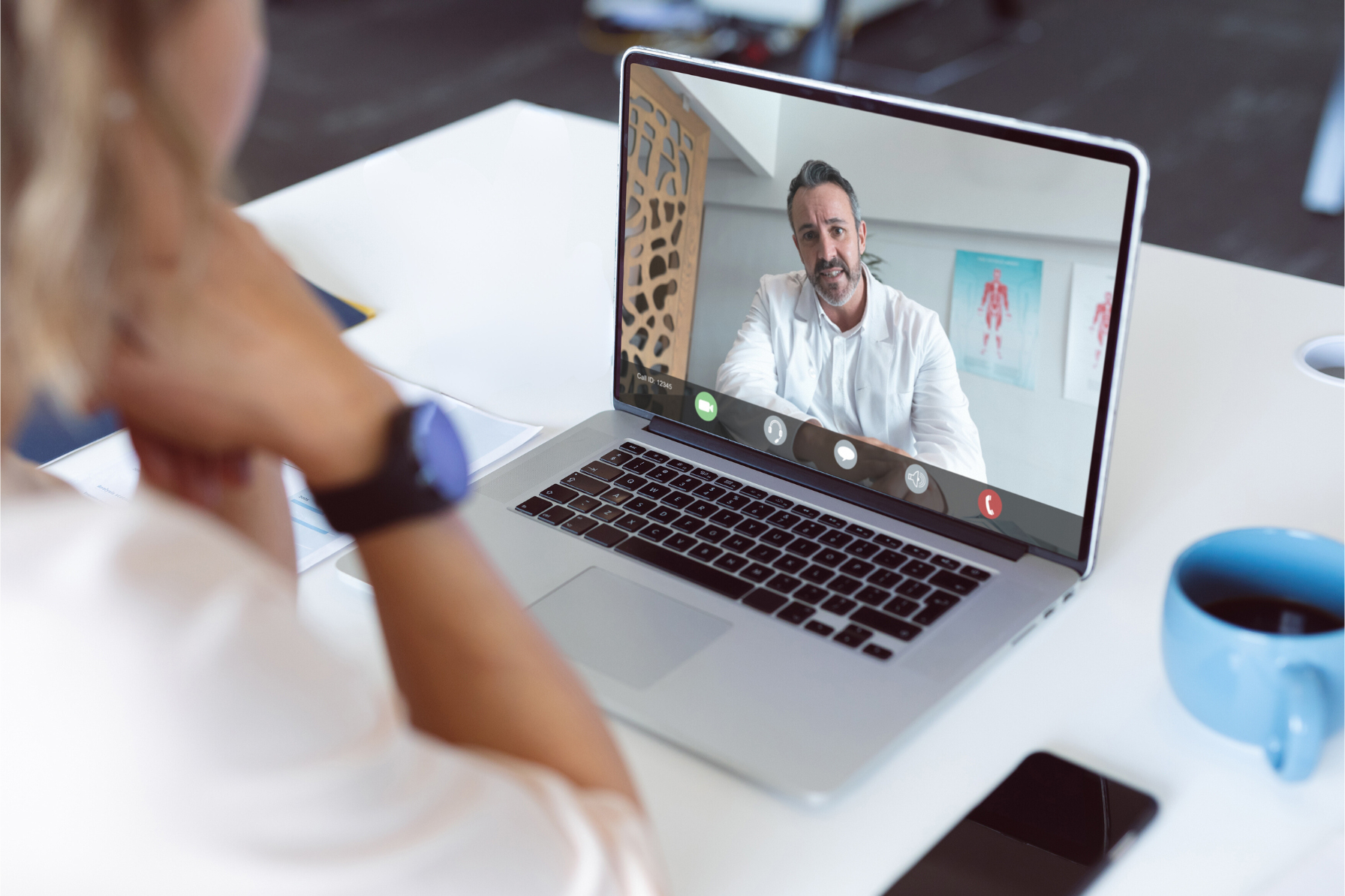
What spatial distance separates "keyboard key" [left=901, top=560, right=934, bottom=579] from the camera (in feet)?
2.43

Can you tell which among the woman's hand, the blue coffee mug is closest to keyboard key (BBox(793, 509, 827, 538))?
the blue coffee mug

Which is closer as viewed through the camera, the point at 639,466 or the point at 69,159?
the point at 69,159

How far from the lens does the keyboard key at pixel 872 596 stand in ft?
2.35

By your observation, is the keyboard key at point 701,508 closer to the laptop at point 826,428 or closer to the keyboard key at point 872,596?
the laptop at point 826,428

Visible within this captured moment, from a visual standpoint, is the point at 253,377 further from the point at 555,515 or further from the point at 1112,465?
the point at 1112,465

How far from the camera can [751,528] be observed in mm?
790

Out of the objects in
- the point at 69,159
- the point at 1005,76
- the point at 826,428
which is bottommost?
the point at 826,428

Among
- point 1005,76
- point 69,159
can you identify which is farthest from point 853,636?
point 1005,76

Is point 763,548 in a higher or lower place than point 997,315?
lower

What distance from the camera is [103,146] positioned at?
0.34 metres

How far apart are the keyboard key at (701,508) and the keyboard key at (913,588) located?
0.14 metres

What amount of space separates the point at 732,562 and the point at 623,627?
9 cm

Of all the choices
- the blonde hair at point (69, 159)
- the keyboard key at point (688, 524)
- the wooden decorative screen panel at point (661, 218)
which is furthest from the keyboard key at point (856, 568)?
the blonde hair at point (69, 159)

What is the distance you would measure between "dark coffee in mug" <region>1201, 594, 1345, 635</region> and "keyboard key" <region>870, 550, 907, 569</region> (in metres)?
0.17
